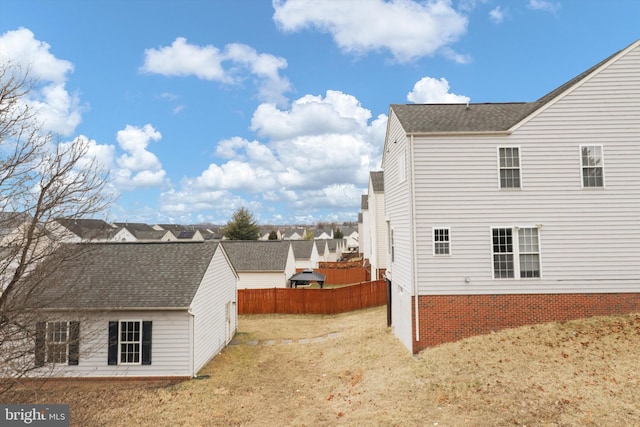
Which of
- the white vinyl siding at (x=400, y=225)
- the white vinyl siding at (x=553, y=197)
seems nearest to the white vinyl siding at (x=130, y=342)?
the white vinyl siding at (x=400, y=225)

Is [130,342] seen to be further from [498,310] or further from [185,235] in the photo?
[185,235]

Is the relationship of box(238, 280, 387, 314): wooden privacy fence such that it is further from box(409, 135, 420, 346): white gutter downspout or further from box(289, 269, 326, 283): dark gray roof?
box(409, 135, 420, 346): white gutter downspout

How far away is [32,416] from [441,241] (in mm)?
13100

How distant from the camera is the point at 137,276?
1631 centimetres

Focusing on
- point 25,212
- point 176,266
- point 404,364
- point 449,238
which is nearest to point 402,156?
point 449,238

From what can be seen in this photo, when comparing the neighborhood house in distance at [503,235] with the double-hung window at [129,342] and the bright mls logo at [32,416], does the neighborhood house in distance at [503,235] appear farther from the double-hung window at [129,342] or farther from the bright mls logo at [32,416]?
the bright mls logo at [32,416]

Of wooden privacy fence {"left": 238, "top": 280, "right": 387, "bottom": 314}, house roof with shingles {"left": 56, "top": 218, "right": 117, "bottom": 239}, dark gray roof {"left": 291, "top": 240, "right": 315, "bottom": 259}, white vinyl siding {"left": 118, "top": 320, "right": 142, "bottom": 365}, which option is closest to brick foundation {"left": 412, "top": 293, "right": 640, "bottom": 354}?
white vinyl siding {"left": 118, "top": 320, "right": 142, "bottom": 365}

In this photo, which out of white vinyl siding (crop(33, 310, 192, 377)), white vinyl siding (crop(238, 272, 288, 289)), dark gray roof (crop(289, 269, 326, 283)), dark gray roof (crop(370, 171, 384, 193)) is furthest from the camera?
white vinyl siding (crop(238, 272, 288, 289))

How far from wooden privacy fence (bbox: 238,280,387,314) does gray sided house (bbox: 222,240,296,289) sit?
419cm

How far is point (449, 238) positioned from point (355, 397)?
21.2 ft

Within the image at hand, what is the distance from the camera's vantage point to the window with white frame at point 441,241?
14133 mm

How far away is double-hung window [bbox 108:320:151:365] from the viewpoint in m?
14.6

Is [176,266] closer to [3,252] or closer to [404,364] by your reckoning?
[3,252]

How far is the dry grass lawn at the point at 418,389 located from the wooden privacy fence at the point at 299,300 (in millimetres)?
10862
